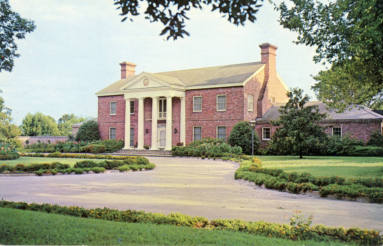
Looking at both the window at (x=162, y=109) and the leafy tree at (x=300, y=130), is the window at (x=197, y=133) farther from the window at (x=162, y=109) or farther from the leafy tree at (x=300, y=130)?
the leafy tree at (x=300, y=130)

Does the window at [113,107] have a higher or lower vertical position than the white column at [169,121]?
higher

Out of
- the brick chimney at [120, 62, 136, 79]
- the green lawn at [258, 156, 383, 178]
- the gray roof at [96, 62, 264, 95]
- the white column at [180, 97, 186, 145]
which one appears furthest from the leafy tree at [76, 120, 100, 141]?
the green lawn at [258, 156, 383, 178]

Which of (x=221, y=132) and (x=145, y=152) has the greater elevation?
(x=221, y=132)

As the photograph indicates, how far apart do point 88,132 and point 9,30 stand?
2342 centimetres

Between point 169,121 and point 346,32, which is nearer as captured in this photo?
point 346,32

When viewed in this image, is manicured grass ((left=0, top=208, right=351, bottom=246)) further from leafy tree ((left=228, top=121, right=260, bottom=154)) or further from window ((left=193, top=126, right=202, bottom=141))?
window ((left=193, top=126, right=202, bottom=141))

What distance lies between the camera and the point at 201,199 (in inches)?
375

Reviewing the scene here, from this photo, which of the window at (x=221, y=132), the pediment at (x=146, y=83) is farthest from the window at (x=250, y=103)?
the pediment at (x=146, y=83)

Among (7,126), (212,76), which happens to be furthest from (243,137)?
(7,126)

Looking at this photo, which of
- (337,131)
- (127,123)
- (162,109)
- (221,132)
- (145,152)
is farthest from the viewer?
(127,123)

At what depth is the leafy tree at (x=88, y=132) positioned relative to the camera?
41656 mm

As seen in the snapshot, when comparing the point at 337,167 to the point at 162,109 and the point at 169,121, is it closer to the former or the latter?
the point at 169,121

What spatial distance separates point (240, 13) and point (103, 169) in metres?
12.4

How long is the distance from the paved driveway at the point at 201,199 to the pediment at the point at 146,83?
23314 mm
